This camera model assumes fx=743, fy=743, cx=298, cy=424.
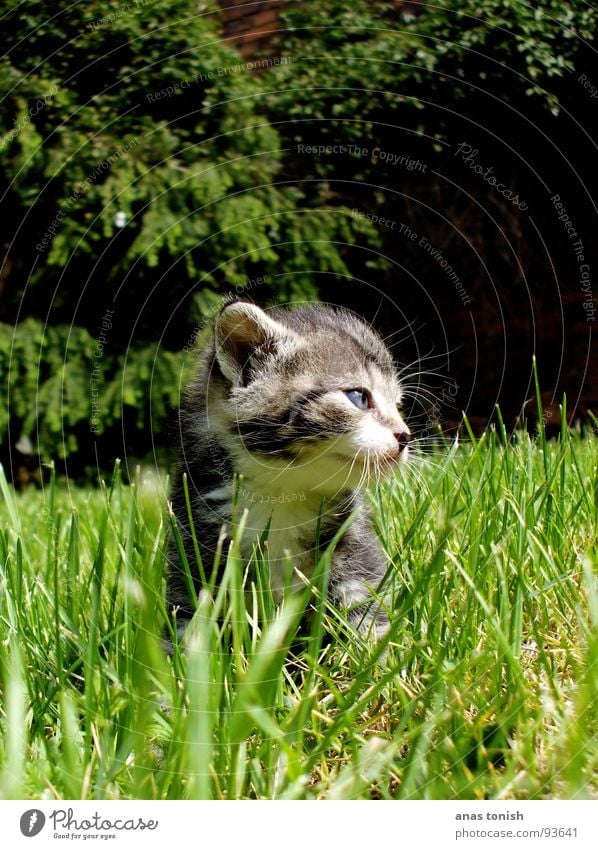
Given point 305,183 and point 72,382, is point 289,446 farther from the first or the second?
point 72,382

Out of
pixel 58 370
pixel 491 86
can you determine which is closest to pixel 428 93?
pixel 491 86

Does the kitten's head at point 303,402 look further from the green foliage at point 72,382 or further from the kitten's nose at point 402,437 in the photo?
the green foliage at point 72,382

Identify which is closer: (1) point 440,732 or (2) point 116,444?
(1) point 440,732

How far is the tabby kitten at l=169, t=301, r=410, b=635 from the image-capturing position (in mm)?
2000

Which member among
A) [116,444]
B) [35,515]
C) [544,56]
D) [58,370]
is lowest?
[35,515]

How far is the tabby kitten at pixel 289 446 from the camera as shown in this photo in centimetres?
200

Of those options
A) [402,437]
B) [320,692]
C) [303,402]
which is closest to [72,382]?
[303,402]

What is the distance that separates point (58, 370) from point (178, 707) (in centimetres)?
428

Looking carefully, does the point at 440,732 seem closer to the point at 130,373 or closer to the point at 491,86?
the point at 491,86

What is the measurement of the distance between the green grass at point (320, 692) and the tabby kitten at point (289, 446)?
137mm

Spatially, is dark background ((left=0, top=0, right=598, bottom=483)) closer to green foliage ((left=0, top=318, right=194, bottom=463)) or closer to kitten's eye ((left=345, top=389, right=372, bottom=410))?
green foliage ((left=0, top=318, right=194, bottom=463))
